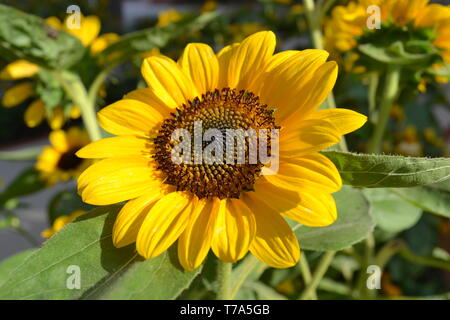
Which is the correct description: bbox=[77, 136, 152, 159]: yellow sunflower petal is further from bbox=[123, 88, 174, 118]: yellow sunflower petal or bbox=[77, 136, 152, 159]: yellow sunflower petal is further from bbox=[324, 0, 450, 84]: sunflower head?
bbox=[324, 0, 450, 84]: sunflower head

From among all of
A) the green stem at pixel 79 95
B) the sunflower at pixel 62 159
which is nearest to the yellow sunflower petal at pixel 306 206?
the green stem at pixel 79 95

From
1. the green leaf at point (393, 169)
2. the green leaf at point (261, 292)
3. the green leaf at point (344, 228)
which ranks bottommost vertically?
the green leaf at point (261, 292)

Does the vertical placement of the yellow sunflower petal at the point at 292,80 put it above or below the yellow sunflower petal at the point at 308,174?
above

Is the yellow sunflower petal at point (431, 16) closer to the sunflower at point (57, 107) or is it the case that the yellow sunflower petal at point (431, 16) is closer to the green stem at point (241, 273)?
the green stem at point (241, 273)

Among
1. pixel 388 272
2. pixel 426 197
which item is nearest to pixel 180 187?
pixel 426 197

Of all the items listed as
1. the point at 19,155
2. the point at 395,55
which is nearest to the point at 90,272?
the point at 395,55

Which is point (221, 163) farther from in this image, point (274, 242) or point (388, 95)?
point (388, 95)
